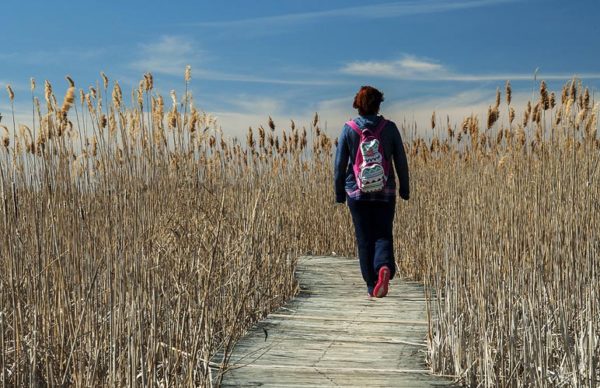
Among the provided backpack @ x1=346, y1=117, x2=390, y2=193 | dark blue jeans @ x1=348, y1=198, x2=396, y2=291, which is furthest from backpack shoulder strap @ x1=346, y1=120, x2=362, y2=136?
dark blue jeans @ x1=348, y1=198, x2=396, y2=291

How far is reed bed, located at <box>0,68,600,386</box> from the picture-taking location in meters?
2.88

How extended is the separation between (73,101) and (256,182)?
2.52 meters

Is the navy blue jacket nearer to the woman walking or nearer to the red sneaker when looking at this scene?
the woman walking

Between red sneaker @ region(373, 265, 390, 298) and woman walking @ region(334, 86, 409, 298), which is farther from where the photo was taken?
red sneaker @ region(373, 265, 390, 298)

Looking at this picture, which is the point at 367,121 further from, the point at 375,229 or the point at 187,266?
the point at 187,266

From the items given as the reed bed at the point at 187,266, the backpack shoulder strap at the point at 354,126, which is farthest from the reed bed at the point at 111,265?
the backpack shoulder strap at the point at 354,126

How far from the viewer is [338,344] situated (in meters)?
3.79

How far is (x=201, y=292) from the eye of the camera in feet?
12.3

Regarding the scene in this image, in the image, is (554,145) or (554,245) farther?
(554,145)

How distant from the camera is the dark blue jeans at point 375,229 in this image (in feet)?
16.0

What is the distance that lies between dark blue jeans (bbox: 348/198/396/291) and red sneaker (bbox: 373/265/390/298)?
0.12 feet

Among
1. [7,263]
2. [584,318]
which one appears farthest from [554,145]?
[7,263]

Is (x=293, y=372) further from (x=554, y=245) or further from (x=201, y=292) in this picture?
(x=554, y=245)

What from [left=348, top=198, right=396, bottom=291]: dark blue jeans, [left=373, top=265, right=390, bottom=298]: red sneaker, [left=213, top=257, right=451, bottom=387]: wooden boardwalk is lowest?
[left=213, top=257, right=451, bottom=387]: wooden boardwalk
